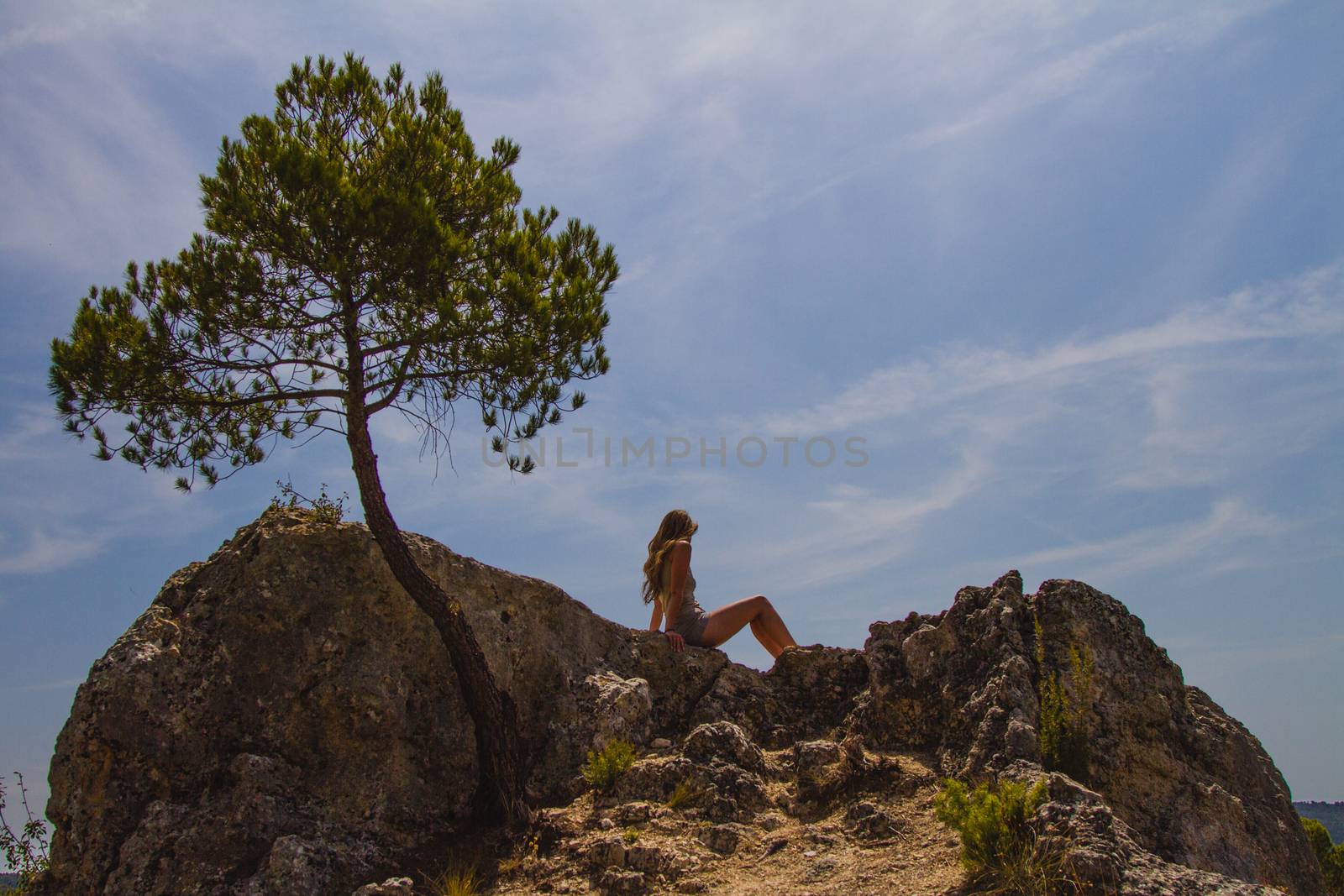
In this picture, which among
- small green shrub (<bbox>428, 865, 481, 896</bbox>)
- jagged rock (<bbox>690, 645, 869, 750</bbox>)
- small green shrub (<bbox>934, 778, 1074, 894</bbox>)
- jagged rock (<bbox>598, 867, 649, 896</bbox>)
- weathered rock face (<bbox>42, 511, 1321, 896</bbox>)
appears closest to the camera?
small green shrub (<bbox>934, 778, 1074, 894</bbox>)

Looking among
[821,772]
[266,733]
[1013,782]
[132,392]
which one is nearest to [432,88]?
[132,392]

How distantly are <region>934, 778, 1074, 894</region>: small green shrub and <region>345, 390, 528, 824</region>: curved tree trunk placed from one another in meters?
4.08

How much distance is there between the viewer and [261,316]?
955 centimetres

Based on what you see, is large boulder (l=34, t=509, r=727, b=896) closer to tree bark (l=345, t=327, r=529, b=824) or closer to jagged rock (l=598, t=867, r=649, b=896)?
tree bark (l=345, t=327, r=529, b=824)

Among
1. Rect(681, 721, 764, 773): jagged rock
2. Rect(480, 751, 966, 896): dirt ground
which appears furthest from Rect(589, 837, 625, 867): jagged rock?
Rect(681, 721, 764, 773): jagged rock

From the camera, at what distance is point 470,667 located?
916 cm

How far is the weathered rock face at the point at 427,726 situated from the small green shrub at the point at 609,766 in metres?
0.20

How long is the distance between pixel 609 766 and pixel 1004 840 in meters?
3.74

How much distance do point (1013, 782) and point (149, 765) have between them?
23.7ft

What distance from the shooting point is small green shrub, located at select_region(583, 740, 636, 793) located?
9.03m

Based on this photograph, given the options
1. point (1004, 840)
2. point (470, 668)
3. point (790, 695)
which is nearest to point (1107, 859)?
point (1004, 840)

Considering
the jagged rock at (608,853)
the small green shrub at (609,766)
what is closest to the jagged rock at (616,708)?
the small green shrub at (609,766)

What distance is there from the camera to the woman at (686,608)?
36.7 feet

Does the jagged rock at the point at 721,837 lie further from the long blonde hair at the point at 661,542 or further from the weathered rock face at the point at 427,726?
the long blonde hair at the point at 661,542
